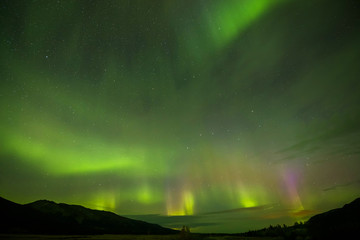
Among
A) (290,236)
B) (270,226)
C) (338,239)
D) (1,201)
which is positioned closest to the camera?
(338,239)

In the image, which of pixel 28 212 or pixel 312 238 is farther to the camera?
pixel 28 212

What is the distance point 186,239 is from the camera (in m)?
37.3

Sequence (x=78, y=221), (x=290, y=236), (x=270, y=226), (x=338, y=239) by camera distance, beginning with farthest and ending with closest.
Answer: (x=78, y=221)
(x=270, y=226)
(x=290, y=236)
(x=338, y=239)

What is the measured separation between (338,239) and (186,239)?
20417mm

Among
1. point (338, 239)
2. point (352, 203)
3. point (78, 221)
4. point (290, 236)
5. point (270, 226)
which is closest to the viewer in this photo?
point (338, 239)

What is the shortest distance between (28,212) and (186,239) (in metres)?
147

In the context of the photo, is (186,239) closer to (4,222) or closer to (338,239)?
(338,239)

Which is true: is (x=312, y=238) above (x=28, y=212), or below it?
below

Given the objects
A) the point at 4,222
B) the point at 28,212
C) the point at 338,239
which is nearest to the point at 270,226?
the point at 338,239

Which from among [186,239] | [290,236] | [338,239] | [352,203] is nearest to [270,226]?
[290,236]

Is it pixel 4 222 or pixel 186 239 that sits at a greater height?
pixel 4 222

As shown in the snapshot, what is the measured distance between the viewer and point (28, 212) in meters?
145

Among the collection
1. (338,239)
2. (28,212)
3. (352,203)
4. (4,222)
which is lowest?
(338,239)

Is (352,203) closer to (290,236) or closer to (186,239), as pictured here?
(290,236)
